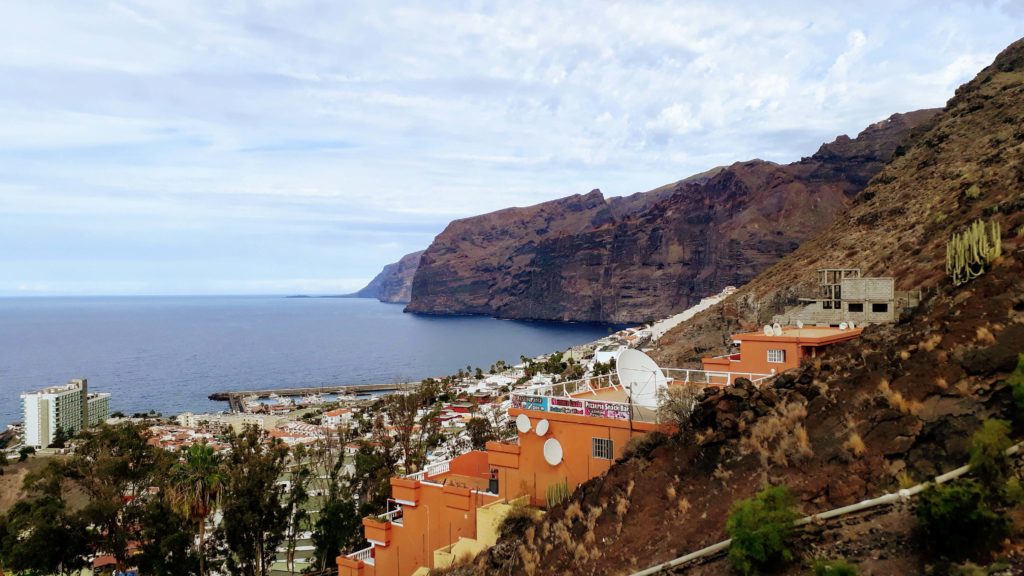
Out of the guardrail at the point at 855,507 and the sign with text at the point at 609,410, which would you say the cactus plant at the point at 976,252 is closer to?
the sign with text at the point at 609,410

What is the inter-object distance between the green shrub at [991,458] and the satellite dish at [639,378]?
6.48 meters

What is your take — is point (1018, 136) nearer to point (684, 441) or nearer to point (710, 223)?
point (684, 441)

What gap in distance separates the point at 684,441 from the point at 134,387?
101 metres

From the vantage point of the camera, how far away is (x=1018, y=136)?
114 feet

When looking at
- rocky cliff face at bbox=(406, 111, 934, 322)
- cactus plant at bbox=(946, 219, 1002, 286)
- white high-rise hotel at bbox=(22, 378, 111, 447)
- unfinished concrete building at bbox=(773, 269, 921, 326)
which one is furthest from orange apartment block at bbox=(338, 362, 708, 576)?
rocky cliff face at bbox=(406, 111, 934, 322)

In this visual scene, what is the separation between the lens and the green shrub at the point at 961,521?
623 centimetres

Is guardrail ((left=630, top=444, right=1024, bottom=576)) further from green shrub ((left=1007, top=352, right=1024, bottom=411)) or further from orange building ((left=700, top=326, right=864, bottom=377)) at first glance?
orange building ((left=700, top=326, right=864, bottom=377))

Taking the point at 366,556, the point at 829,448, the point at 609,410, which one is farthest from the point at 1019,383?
the point at 366,556

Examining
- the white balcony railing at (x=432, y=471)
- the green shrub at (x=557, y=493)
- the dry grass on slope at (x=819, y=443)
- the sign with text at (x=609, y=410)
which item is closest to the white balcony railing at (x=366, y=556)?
the white balcony railing at (x=432, y=471)

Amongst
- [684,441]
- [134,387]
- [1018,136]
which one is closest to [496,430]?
[684,441]

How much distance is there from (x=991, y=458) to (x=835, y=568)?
80.0 inches

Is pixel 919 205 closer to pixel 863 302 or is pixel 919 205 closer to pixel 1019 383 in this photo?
pixel 863 302

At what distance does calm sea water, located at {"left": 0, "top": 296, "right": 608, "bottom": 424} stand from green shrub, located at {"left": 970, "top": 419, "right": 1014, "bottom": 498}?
85.1m

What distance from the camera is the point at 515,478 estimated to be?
14117 millimetres
